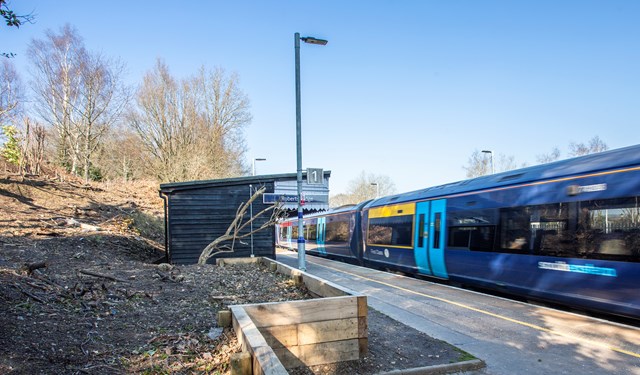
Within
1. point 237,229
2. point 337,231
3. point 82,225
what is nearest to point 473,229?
point 237,229

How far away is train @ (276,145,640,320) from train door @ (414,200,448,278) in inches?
1.2

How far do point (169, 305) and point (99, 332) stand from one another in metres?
1.53

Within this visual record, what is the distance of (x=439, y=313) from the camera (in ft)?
24.7

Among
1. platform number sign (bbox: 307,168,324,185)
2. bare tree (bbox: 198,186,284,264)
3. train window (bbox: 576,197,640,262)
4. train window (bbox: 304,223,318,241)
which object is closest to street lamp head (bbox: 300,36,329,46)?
platform number sign (bbox: 307,168,324,185)

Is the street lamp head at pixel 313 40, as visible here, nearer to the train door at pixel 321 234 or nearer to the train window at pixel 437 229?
the train window at pixel 437 229

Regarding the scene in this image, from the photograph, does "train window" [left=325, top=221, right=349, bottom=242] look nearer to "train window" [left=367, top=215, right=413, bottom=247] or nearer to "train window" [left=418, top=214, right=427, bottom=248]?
"train window" [left=367, top=215, right=413, bottom=247]

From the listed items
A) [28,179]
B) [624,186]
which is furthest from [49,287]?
[28,179]

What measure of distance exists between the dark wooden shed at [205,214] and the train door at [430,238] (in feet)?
18.5

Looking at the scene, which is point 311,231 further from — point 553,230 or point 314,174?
point 553,230

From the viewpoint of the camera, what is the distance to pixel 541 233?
8.02 metres

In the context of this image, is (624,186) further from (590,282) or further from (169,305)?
(169,305)

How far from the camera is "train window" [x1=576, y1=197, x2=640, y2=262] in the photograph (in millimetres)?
6289

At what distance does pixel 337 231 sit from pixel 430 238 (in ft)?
29.3

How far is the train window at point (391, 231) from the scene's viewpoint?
13202 millimetres
